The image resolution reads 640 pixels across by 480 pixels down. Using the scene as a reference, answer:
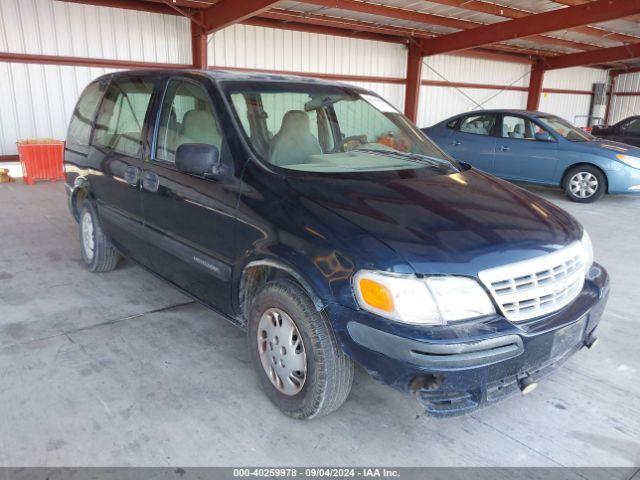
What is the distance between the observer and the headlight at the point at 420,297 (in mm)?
1846

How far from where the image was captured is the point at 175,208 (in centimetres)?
285

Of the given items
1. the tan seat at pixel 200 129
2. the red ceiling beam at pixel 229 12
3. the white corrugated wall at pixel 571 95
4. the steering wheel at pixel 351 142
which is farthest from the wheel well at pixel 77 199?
the white corrugated wall at pixel 571 95

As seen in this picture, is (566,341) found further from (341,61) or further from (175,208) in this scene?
(341,61)

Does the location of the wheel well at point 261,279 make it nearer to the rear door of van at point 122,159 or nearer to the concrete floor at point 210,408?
the concrete floor at point 210,408

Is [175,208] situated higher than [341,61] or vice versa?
[341,61]

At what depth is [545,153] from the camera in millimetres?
7875

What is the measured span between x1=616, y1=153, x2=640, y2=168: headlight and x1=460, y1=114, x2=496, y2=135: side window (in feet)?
6.61

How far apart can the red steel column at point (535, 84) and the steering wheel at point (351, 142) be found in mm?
18669

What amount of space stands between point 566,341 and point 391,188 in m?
1.04

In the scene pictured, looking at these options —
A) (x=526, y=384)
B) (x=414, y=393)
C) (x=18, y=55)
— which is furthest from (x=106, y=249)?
(x=18, y=55)

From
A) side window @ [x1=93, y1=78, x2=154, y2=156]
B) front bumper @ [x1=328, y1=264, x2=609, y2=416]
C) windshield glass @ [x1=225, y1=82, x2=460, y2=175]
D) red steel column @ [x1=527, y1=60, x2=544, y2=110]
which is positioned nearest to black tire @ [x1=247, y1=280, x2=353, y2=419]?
front bumper @ [x1=328, y1=264, x2=609, y2=416]

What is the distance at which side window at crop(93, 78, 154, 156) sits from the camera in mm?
3248

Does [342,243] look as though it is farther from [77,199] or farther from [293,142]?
[77,199]

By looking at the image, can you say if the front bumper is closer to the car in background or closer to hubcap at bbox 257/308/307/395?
hubcap at bbox 257/308/307/395
